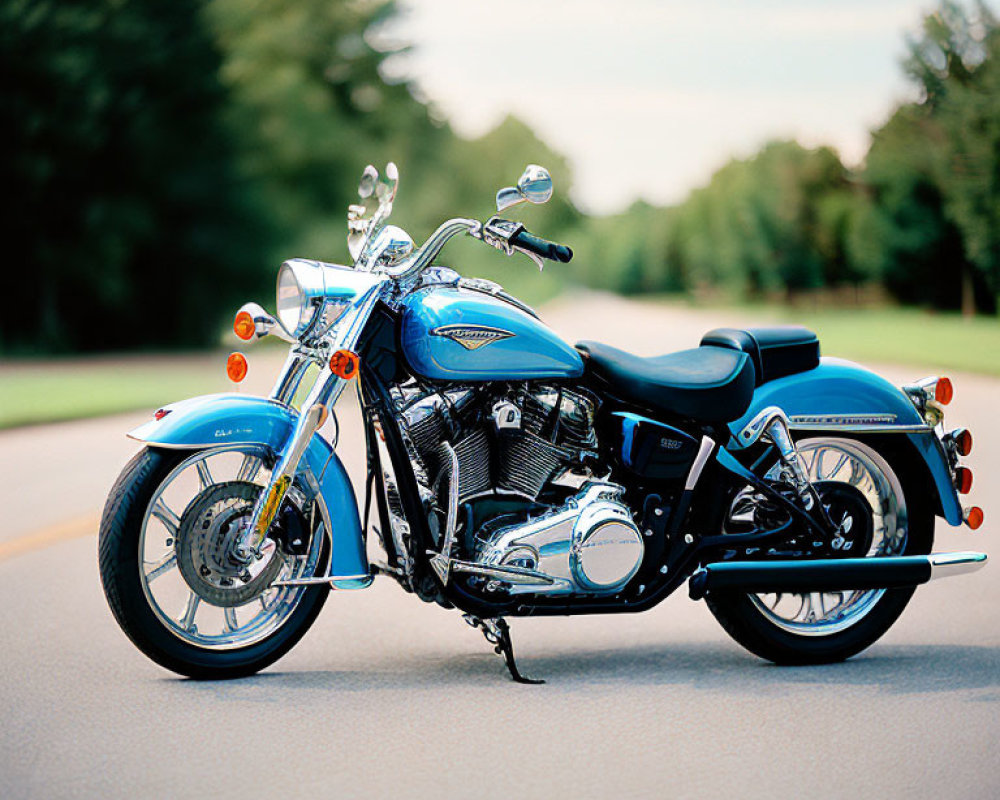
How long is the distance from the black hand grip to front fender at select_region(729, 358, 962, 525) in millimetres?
1090

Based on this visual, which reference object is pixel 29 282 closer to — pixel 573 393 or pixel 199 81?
pixel 199 81

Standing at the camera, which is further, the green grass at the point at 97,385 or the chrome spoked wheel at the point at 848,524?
the green grass at the point at 97,385

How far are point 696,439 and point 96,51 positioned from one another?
30.4 meters

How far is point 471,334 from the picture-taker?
4.95 meters

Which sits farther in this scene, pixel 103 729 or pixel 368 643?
pixel 368 643

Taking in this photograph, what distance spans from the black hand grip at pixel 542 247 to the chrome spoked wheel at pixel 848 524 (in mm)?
1308

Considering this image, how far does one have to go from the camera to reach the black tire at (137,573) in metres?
4.87

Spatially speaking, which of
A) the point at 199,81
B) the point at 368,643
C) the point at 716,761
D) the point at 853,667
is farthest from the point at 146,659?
the point at 199,81

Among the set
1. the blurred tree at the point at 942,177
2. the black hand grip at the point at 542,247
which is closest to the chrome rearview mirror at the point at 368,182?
the black hand grip at the point at 542,247

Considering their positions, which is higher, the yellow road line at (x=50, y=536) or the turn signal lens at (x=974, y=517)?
A: the turn signal lens at (x=974, y=517)

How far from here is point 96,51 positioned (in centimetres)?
3284

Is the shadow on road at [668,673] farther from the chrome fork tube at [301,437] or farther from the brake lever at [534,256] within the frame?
the brake lever at [534,256]

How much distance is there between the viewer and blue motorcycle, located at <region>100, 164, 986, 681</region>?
16.3 feet

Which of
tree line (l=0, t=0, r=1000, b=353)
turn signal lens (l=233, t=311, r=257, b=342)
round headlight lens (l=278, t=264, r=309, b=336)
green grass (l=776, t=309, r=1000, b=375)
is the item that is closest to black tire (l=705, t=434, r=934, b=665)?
round headlight lens (l=278, t=264, r=309, b=336)
